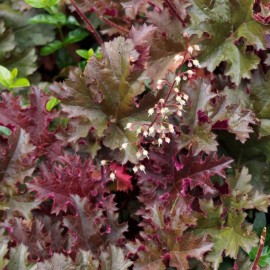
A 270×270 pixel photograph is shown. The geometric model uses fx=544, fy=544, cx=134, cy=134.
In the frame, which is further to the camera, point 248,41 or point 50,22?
point 50,22

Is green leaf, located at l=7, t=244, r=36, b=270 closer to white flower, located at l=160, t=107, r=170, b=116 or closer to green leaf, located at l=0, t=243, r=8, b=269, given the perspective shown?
green leaf, located at l=0, t=243, r=8, b=269

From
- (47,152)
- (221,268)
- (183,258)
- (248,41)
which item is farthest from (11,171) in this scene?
(248,41)

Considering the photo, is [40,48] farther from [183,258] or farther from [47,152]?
[183,258]

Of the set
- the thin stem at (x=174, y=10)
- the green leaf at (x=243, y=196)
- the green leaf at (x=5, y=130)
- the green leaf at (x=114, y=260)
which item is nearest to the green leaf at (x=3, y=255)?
the green leaf at (x=114, y=260)

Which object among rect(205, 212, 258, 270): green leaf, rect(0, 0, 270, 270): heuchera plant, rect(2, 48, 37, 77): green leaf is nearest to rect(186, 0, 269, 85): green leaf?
rect(0, 0, 270, 270): heuchera plant

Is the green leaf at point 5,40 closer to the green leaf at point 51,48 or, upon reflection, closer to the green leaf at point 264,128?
the green leaf at point 51,48
